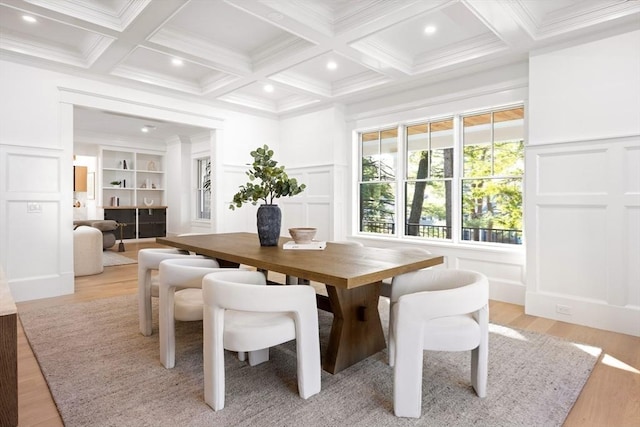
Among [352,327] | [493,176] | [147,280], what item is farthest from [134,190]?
[352,327]

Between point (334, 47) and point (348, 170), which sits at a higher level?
point (334, 47)

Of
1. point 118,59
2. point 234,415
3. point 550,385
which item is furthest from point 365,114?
point 234,415

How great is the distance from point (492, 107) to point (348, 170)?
220 centimetres

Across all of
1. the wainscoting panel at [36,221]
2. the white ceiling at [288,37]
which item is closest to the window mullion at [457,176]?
the white ceiling at [288,37]

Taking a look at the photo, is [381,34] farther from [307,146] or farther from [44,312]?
[44,312]

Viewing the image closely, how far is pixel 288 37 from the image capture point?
3.61 metres

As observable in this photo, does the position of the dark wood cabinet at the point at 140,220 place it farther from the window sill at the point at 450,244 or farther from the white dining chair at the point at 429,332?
the white dining chair at the point at 429,332

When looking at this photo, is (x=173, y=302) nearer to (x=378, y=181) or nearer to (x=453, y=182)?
(x=453, y=182)

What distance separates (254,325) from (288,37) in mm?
2904

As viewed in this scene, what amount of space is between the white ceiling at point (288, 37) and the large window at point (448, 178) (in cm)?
67

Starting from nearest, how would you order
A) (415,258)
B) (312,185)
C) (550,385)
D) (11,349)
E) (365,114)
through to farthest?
(11,349), (550,385), (415,258), (365,114), (312,185)

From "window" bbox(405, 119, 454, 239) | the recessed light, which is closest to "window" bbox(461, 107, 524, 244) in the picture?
"window" bbox(405, 119, 454, 239)

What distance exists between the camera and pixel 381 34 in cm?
353

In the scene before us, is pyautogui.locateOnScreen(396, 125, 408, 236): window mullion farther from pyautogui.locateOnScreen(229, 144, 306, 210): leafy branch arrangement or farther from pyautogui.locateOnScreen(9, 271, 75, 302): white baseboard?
pyautogui.locateOnScreen(9, 271, 75, 302): white baseboard
